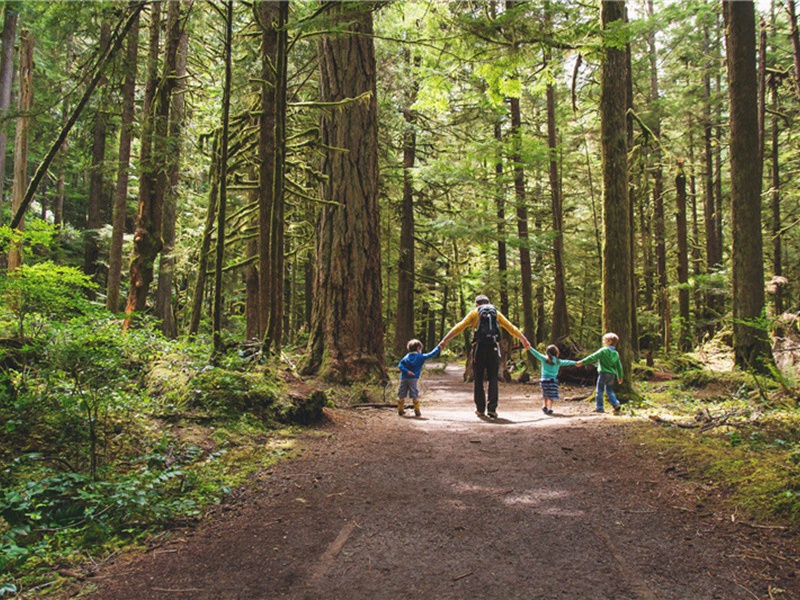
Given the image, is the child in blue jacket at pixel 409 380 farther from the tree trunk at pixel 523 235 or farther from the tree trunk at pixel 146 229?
the tree trunk at pixel 523 235

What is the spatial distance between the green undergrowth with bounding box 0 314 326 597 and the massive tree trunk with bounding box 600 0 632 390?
5796mm

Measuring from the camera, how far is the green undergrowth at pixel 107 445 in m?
3.09

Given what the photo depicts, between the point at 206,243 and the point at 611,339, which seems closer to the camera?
the point at 206,243

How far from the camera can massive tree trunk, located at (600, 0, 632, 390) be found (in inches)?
351

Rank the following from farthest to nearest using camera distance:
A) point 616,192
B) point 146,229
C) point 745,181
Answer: point 146,229, point 745,181, point 616,192

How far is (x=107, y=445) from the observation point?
168 inches

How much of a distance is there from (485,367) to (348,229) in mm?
3798

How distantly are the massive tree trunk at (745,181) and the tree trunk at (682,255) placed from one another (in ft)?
26.7

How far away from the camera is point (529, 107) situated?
A: 2264cm

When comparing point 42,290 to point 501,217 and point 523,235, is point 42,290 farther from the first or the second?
point 501,217

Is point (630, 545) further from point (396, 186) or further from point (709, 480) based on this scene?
point (396, 186)

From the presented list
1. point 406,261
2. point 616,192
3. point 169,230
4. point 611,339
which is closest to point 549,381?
point 611,339

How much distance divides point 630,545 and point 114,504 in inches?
141

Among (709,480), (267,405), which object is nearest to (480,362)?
(267,405)
